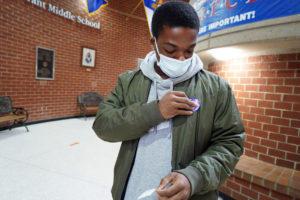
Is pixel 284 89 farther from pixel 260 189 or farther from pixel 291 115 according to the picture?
pixel 260 189

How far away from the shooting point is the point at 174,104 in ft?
2.42

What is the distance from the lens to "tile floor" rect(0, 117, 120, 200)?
231cm

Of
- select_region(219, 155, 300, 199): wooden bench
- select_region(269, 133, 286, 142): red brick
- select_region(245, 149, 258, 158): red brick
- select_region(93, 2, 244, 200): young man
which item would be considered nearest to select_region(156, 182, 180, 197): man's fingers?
select_region(93, 2, 244, 200): young man

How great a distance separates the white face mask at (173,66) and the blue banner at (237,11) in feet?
4.31

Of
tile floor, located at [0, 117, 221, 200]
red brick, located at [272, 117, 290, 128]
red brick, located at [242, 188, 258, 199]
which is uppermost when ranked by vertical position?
A: red brick, located at [272, 117, 290, 128]

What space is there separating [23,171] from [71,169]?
24.1 inches

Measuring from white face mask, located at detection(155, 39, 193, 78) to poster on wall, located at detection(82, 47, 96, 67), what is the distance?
246 inches

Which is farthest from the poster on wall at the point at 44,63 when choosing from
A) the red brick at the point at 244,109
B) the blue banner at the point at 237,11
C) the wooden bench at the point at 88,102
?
the red brick at the point at 244,109

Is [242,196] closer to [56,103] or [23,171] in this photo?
[23,171]

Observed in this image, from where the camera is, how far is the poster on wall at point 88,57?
662 centimetres

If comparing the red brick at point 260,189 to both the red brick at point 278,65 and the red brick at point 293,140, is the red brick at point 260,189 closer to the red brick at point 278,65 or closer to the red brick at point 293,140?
the red brick at point 293,140

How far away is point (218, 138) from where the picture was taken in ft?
2.74

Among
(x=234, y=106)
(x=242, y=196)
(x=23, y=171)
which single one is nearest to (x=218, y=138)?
(x=234, y=106)

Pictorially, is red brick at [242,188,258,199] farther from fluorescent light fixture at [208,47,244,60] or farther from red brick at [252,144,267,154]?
fluorescent light fixture at [208,47,244,60]
